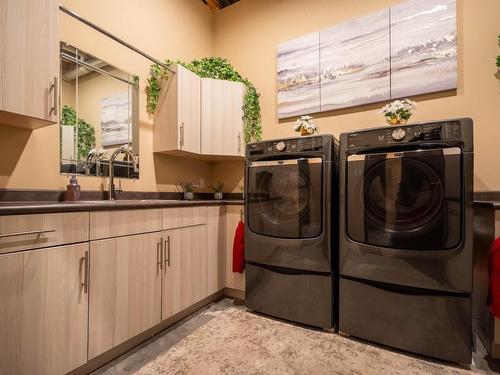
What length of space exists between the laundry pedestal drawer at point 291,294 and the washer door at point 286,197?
31 cm

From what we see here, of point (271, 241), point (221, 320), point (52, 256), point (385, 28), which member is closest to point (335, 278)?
point (271, 241)

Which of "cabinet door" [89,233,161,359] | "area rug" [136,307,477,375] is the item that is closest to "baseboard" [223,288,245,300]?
"area rug" [136,307,477,375]

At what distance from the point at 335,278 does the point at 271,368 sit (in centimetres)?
73

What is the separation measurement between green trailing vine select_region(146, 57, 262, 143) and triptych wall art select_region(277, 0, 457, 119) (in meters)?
0.30

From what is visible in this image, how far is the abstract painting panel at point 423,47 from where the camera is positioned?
203 centimetres

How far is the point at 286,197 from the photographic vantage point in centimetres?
196

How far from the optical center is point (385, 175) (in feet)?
5.39

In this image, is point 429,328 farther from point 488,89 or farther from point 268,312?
point 488,89

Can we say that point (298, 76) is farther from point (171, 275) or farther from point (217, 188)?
point (171, 275)

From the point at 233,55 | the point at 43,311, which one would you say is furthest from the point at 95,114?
the point at 233,55

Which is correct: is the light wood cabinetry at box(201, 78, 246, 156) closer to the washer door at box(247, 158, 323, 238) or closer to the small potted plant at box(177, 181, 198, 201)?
the small potted plant at box(177, 181, 198, 201)

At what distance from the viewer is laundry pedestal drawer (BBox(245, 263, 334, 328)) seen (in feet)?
5.95

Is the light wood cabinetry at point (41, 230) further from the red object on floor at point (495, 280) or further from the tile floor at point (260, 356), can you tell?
the red object on floor at point (495, 280)

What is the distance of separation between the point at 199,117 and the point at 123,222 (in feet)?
4.61
